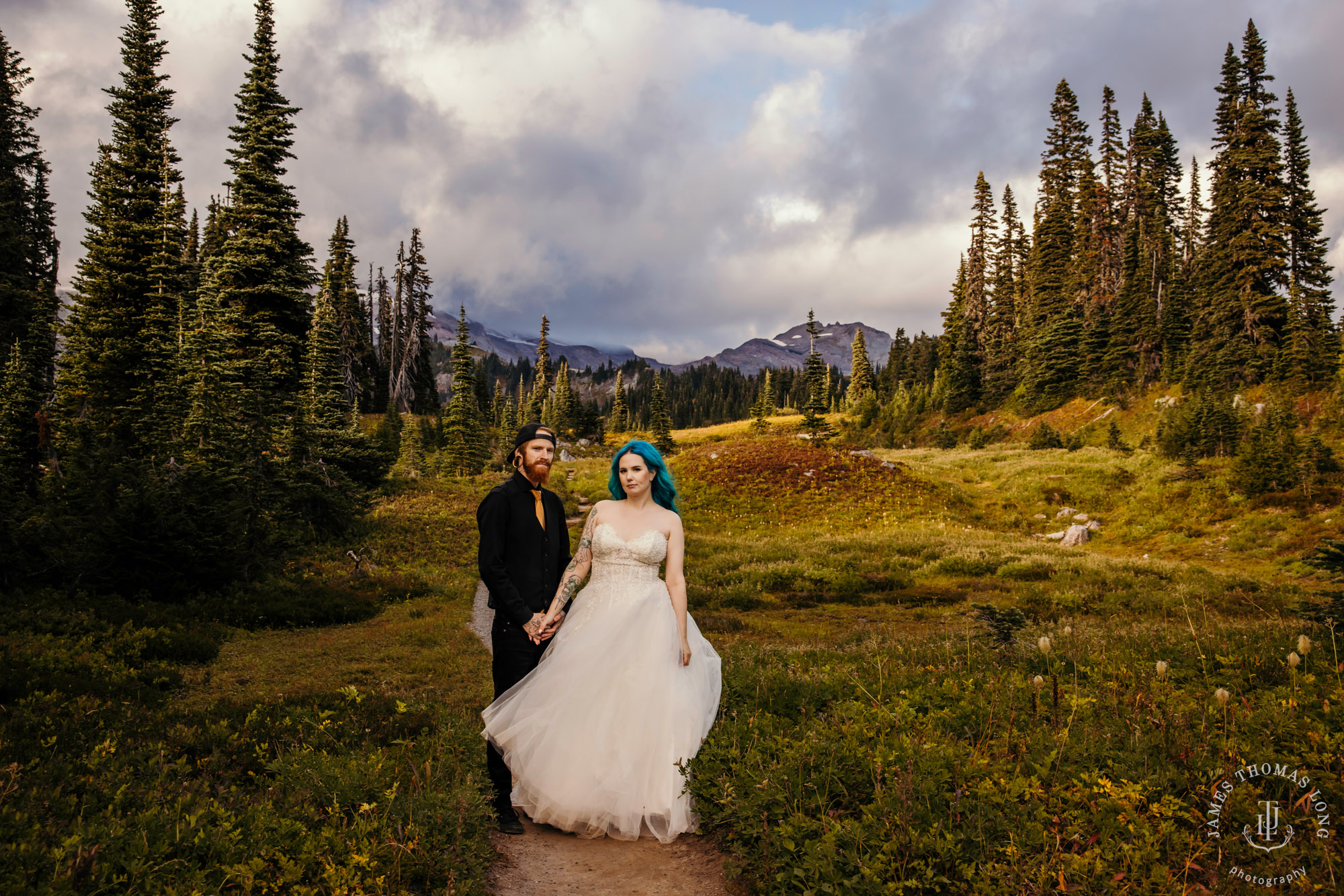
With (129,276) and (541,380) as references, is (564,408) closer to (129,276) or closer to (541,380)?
(541,380)

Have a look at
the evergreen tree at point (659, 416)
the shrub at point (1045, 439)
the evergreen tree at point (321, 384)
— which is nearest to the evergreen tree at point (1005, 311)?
the shrub at point (1045, 439)

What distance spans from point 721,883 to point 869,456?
36.9m

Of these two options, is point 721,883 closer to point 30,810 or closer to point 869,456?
point 30,810

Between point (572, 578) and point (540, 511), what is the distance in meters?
0.62

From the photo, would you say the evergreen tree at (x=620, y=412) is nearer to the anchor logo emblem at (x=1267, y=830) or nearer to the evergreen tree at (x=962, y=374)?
the evergreen tree at (x=962, y=374)

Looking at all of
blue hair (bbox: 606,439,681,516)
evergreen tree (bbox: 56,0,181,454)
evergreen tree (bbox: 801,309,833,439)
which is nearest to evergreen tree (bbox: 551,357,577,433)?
evergreen tree (bbox: 801,309,833,439)

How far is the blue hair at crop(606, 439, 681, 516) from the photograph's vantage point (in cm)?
568

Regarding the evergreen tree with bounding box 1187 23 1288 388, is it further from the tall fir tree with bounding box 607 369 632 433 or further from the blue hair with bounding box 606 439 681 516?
the tall fir tree with bounding box 607 369 632 433

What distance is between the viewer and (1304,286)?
35.2m

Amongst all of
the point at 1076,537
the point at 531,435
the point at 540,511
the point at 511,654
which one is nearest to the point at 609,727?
the point at 511,654

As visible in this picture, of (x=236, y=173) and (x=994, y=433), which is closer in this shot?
(x=236, y=173)

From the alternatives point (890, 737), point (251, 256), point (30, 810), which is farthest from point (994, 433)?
point (30, 810)

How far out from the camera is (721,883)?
4.21 meters

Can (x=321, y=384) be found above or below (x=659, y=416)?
below
